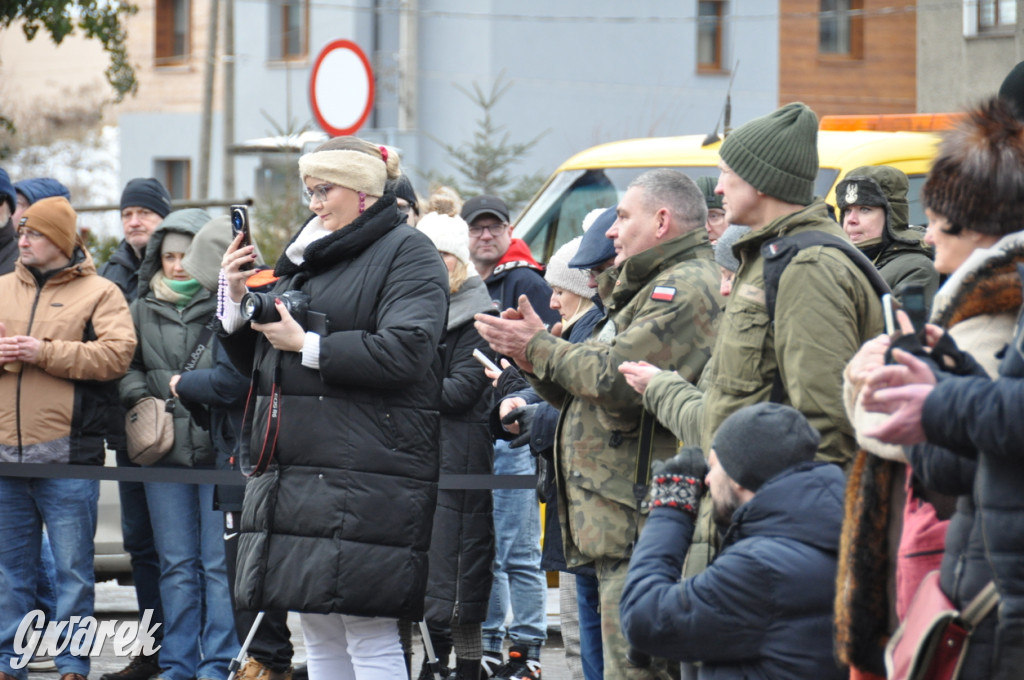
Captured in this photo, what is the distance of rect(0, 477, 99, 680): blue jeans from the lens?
5.96 meters

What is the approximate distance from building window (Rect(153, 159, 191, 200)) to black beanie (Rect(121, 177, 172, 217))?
21.8 meters

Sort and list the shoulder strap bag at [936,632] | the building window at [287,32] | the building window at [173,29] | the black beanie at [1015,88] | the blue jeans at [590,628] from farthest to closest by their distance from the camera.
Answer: the building window at [173,29], the building window at [287,32], the blue jeans at [590,628], the black beanie at [1015,88], the shoulder strap bag at [936,632]

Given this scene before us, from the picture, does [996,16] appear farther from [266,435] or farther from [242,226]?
[266,435]

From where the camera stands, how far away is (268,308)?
14.4 feet

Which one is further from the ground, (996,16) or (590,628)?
(996,16)

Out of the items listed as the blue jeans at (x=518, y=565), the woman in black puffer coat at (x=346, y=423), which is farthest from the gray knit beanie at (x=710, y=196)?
the woman in black puffer coat at (x=346, y=423)

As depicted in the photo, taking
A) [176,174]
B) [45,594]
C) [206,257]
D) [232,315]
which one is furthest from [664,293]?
[176,174]

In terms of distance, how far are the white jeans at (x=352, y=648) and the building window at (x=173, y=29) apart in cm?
2611

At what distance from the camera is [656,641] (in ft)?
10.8

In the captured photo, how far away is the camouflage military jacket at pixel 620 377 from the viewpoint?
429cm

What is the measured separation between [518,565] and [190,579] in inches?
62.2

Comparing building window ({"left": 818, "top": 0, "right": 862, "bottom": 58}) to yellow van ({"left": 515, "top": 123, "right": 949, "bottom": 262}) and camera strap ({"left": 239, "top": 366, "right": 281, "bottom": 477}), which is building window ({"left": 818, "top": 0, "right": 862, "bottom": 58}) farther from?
camera strap ({"left": 239, "top": 366, "right": 281, "bottom": 477})

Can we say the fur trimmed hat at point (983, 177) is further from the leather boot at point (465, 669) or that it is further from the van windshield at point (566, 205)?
the van windshield at point (566, 205)

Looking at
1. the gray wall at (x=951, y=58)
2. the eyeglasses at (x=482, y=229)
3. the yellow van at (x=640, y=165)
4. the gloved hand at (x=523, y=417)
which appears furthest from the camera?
the gray wall at (x=951, y=58)
